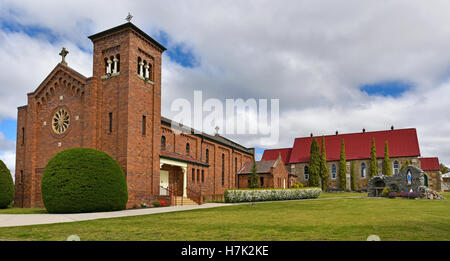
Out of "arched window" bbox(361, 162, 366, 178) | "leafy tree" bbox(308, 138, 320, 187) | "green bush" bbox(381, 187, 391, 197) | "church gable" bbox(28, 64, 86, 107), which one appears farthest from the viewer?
"arched window" bbox(361, 162, 366, 178)

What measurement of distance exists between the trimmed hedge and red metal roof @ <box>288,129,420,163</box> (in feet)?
83.1

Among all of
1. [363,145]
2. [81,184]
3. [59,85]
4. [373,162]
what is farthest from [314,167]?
[81,184]

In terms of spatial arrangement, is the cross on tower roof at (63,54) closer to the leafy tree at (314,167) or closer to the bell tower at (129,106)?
the bell tower at (129,106)

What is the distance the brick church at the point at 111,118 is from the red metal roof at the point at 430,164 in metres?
46.4

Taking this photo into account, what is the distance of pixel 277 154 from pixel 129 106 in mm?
49846

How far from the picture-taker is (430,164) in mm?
59500

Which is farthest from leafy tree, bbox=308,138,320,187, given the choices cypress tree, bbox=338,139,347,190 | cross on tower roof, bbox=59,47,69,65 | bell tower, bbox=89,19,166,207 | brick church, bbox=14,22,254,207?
cross on tower roof, bbox=59,47,69,65

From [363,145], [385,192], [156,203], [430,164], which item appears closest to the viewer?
A: [156,203]

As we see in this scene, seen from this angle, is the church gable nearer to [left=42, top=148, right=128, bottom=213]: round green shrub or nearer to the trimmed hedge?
[left=42, top=148, right=128, bottom=213]: round green shrub

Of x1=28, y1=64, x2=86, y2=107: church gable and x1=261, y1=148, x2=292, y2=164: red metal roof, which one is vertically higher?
x1=28, y1=64, x2=86, y2=107: church gable

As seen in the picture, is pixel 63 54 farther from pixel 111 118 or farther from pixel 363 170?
pixel 363 170

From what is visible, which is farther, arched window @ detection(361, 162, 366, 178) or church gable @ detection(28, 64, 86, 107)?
arched window @ detection(361, 162, 366, 178)

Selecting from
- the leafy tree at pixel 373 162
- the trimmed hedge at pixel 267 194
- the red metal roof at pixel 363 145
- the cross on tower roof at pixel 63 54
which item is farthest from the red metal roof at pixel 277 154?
the cross on tower roof at pixel 63 54

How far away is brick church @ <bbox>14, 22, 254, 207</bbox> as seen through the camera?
25.5 metres
